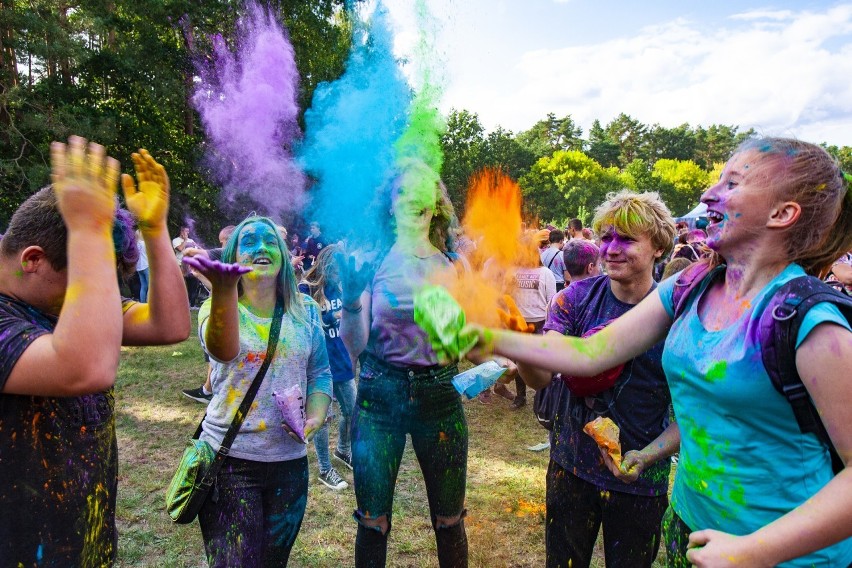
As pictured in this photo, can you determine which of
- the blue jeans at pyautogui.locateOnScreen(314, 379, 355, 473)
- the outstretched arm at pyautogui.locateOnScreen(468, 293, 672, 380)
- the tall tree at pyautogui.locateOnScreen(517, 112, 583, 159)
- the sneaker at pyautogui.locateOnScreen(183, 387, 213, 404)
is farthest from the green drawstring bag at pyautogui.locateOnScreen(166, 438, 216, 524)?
the tall tree at pyautogui.locateOnScreen(517, 112, 583, 159)

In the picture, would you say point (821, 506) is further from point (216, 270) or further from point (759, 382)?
point (216, 270)

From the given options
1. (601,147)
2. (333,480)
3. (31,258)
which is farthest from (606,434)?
(601,147)

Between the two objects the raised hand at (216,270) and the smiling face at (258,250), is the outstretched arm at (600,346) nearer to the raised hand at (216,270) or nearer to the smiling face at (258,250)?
the raised hand at (216,270)

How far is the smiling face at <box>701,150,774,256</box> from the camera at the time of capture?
60.1 inches

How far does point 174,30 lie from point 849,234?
14.3 m

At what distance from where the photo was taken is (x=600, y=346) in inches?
75.3

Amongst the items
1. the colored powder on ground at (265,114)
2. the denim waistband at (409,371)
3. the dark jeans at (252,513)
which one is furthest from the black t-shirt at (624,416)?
the colored powder on ground at (265,114)

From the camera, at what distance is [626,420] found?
8.04 feet

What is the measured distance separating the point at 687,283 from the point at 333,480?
3.81 meters

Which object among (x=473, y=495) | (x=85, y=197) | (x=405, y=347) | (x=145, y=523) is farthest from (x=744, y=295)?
(x=145, y=523)

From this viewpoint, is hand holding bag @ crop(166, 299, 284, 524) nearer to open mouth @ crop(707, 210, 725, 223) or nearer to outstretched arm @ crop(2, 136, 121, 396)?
outstretched arm @ crop(2, 136, 121, 396)

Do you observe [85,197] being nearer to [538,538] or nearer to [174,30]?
[538,538]

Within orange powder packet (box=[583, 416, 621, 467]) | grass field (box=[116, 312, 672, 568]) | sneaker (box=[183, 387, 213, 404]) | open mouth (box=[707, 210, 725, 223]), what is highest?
open mouth (box=[707, 210, 725, 223])

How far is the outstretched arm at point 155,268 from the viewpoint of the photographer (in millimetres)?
1888
